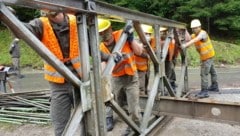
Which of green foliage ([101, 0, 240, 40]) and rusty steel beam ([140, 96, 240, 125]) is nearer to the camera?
rusty steel beam ([140, 96, 240, 125])

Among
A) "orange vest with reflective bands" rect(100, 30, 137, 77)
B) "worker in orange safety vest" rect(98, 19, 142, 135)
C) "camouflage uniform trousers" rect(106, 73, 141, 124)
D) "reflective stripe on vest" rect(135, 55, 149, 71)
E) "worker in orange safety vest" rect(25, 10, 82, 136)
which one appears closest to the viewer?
"worker in orange safety vest" rect(25, 10, 82, 136)

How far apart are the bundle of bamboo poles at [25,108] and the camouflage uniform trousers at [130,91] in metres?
1.68

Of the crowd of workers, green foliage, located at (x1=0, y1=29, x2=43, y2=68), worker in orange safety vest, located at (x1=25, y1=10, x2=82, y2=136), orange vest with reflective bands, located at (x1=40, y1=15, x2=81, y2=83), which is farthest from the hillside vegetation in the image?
orange vest with reflective bands, located at (x1=40, y1=15, x2=81, y2=83)

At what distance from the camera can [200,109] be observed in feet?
17.7

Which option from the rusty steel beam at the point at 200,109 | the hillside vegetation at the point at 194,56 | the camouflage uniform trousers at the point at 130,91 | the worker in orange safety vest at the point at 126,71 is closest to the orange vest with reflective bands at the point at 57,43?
the worker in orange safety vest at the point at 126,71

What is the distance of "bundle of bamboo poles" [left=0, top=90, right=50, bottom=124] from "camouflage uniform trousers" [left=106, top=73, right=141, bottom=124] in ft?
5.51

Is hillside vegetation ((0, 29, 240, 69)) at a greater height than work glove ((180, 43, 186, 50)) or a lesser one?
lesser

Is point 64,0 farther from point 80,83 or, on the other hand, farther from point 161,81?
point 161,81

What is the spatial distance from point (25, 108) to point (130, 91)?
276 cm

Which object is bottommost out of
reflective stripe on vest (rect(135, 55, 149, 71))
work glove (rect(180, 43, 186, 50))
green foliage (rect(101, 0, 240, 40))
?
reflective stripe on vest (rect(135, 55, 149, 71))

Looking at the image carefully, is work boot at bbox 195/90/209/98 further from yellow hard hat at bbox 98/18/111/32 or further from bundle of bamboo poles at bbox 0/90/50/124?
yellow hard hat at bbox 98/18/111/32

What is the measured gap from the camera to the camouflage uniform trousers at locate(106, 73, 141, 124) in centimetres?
524

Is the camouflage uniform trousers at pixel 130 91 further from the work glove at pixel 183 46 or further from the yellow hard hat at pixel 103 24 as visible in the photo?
the work glove at pixel 183 46

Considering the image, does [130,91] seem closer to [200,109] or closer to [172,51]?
[200,109]
